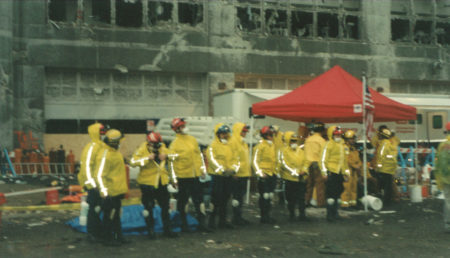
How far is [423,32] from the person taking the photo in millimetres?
27016

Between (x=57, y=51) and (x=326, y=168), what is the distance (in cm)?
1337

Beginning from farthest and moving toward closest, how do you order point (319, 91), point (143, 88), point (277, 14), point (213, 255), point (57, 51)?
point (277, 14) → point (143, 88) → point (57, 51) → point (319, 91) → point (213, 255)

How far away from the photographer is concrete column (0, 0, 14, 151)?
20.5 metres

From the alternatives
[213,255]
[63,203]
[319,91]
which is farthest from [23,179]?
[213,255]

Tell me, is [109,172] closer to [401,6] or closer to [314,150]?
[314,150]

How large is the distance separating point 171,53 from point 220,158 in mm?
12977

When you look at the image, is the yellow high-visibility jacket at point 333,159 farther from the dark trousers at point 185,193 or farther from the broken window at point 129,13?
the broken window at point 129,13

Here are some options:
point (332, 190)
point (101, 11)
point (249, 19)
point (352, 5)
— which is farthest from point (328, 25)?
point (332, 190)

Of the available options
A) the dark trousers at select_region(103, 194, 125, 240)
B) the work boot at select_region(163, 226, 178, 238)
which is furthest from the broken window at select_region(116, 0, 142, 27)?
the dark trousers at select_region(103, 194, 125, 240)

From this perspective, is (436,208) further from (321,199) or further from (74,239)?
(74,239)

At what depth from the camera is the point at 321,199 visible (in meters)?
13.3

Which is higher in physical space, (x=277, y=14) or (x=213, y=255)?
(x=277, y=14)

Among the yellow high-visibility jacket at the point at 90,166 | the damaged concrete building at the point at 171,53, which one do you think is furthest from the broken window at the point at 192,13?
the yellow high-visibility jacket at the point at 90,166

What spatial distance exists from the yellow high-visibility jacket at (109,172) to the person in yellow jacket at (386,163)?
23.7ft
